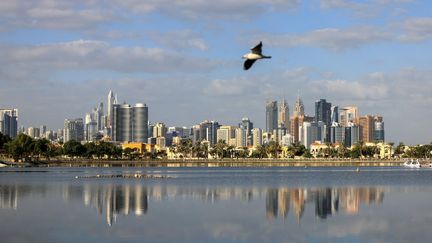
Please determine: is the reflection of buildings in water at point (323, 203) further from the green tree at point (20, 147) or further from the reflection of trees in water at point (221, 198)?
the green tree at point (20, 147)

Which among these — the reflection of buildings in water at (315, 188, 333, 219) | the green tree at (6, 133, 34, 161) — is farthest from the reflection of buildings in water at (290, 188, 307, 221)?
the green tree at (6, 133, 34, 161)

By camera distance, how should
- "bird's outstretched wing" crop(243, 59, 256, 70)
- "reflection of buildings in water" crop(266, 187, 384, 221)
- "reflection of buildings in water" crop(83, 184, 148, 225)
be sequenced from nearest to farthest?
"bird's outstretched wing" crop(243, 59, 256, 70)
"reflection of buildings in water" crop(83, 184, 148, 225)
"reflection of buildings in water" crop(266, 187, 384, 221)

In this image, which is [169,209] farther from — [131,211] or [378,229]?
[378,229]

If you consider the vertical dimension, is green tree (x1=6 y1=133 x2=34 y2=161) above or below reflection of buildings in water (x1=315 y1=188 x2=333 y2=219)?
above

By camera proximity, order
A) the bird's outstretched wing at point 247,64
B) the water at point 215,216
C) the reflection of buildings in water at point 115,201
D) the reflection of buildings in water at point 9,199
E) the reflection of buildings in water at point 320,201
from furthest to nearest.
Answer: the reflection of buildings in water at point 9,199 → the reflection of buildings in water at point 320,201 → the reflection of buildings in water at point 115,201 → the water at point 215,216 → the bird's outstretched wing at point 247,64

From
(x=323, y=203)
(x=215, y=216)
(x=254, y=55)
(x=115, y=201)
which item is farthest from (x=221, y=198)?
(x=254, y=55)

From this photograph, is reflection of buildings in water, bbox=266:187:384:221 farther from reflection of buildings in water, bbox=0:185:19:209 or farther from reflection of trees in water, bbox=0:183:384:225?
reflection of buildings in water, bbox=0:185:19:209

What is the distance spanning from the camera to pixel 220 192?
60.1m

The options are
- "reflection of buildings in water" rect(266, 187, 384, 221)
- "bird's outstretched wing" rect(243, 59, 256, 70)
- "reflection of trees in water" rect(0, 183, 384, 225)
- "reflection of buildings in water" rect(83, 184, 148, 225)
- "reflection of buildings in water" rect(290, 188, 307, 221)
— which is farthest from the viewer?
"reflection of trees in water" rect(0, 183, 384, 225)

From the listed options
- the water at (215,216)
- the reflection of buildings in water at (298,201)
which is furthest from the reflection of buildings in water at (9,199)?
the reflection of buildings in water at (298,201)

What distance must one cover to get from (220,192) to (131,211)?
18.7 metres

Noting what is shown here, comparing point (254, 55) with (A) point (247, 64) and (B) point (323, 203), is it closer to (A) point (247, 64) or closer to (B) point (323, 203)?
(A) point (247, 64)

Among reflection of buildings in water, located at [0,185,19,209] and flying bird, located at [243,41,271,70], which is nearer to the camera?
flying bird, located at [243,41,271,70]

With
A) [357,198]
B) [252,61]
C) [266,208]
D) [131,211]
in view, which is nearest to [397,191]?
[357,198]
